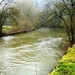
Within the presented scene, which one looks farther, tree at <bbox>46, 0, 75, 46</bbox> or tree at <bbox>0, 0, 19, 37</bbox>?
tree at <bbox>0, 0, 19, 37</bbox>

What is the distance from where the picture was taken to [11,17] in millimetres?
33938

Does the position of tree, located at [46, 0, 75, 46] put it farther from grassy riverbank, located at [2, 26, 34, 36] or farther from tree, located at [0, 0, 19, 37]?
grassy riverbank, located at [2, 26, 34, 36]

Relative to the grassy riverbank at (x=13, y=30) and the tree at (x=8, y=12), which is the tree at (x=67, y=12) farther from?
the grassy riverbank at (x=13, y=30)

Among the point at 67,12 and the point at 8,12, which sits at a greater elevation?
the point at 67,12

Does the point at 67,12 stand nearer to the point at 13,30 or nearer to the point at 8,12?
the point at 8,12

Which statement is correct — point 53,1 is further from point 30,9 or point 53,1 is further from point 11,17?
point 30,9

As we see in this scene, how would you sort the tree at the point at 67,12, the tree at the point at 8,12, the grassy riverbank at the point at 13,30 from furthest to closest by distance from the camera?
the grassy riverbank at the point at 13,30, the tree at the point at 8,12, the tree at the point at 67,12

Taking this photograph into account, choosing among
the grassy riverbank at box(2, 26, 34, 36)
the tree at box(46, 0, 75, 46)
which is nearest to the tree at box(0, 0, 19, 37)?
the grassy riverbank at box(2, 26, 34, 36)

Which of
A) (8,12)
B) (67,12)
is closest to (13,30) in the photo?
(8,12)

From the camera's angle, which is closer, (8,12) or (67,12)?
(67,12)

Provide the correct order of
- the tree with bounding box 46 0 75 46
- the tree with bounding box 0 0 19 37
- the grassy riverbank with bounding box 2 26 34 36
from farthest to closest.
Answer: the grassy riverbank with bounding box 2 26 34 36 → the tree with bounding box 0 0 19 37 → the tree with bounding box 46 0 75 46

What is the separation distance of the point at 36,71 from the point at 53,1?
10388 millimetres

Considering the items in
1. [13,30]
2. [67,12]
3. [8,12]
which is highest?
[67,12]

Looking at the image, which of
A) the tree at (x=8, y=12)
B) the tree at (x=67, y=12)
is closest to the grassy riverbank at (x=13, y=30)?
the tree at (x=8, y=12)
